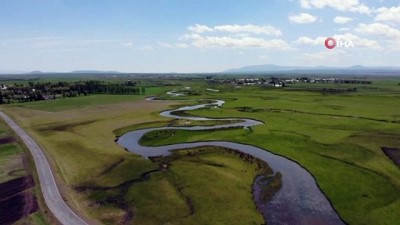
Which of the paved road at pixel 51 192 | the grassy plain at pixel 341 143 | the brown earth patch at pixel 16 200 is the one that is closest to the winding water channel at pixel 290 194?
the grassy plain at pixel 341 143

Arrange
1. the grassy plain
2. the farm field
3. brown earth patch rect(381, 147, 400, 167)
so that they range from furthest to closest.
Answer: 1. brown earth patch rect(381, 147, 400, 167)
2. the grassy plain
3. the farm field

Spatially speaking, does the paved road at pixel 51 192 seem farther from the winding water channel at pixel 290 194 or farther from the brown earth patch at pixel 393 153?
the brown earth patch at pixel 393 153

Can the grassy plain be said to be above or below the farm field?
above

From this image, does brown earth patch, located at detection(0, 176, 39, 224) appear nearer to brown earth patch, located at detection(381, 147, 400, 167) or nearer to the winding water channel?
the winding water channel

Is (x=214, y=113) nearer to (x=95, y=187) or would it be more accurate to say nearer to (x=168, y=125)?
(x=168, y=125)

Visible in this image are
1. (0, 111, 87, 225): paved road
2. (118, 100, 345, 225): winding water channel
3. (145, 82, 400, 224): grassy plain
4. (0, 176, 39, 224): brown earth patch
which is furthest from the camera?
(145, 82, 400, 224): grassy plain

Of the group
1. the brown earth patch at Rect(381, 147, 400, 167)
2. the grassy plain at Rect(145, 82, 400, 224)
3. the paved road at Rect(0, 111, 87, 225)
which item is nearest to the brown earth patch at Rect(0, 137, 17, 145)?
the paved road at Rect(0, 111, 87, 225)

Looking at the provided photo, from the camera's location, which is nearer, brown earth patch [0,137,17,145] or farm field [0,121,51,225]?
farm field [0,121,51,225]

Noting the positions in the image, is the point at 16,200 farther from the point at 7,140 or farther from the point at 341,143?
the point at 341,143
